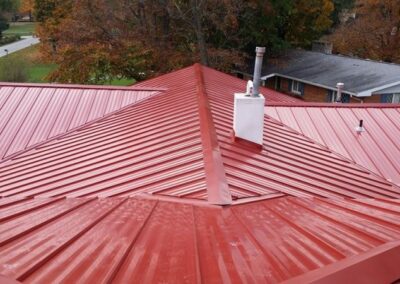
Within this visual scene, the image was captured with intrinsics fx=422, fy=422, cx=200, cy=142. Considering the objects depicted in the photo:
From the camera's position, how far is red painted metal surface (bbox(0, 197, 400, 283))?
306 cm

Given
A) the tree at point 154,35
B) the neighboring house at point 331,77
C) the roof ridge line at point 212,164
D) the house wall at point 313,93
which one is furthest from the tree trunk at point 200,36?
the roof ridge line at point 212,164

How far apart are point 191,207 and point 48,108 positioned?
723 centimetres

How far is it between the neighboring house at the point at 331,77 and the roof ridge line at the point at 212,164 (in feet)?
54.1

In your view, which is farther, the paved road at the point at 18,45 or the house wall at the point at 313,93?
the paved road at the point at 18,45

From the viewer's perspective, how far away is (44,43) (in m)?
28.9

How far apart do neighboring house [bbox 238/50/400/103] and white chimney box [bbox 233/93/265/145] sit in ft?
53.9

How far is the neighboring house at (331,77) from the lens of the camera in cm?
2349

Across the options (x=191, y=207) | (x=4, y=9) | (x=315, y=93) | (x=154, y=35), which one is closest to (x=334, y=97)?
(x=315, y=93)

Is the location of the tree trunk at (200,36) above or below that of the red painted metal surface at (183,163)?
above

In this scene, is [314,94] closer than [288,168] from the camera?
No

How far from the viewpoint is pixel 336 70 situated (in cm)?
2697

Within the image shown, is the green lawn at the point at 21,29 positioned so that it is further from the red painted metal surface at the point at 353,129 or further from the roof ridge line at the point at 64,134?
the red painted metal surface at the point at 353,129

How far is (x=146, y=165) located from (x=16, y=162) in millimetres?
3448

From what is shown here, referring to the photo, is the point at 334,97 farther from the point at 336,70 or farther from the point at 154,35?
the point at 154,35
